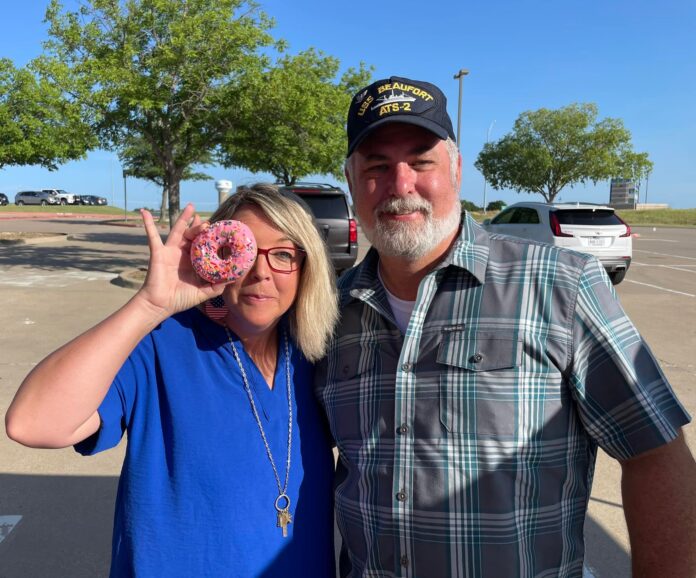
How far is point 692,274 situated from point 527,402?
15719 millimetres

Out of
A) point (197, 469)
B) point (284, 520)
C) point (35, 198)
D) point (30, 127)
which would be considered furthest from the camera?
point (35, 198)

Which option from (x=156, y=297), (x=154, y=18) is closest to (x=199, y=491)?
(x=156, y=297)

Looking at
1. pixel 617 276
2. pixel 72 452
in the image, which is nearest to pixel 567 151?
pixel 617 276

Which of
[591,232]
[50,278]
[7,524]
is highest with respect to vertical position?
[591,232]

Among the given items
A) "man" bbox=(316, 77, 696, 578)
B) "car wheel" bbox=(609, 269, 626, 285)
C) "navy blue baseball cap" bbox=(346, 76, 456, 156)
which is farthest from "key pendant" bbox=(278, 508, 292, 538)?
"car wheel" bbox=(609, 269, 626, 285)

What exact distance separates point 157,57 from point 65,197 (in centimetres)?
6051

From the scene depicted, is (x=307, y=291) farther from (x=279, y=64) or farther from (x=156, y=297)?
(x=279, y=64)

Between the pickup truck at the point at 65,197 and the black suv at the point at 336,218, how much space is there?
60009mm

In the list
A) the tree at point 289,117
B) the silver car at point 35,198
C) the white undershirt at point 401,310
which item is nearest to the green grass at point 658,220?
the tree at point 289,117

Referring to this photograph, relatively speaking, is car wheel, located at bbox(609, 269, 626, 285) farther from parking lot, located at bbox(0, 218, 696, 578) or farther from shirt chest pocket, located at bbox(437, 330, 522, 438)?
shirt chest pocket, located at bbox(437, 330, 522, 438)

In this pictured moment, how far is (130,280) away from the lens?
38.9 feet

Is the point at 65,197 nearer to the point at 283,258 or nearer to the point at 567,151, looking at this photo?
the point at 567,151

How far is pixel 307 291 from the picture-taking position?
1867mm

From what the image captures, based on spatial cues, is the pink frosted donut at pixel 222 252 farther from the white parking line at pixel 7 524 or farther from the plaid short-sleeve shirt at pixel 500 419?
the white parking line at pixel 7 524
